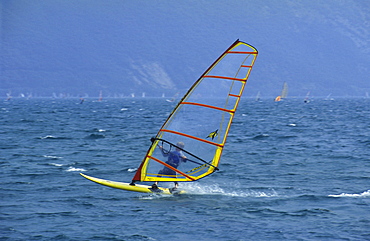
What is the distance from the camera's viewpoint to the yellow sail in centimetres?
1648

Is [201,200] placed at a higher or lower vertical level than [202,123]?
lower

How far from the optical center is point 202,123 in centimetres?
1700

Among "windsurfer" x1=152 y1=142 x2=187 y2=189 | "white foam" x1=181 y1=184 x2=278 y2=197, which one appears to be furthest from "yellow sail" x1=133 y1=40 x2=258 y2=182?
"white foam" x1=181 y1=184 x2=278 y2=197

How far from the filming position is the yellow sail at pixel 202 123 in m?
16.5

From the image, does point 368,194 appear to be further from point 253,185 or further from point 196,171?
point 196,171

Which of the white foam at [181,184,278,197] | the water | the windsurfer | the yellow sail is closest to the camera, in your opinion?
the water

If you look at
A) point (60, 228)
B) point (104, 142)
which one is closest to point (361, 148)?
point (104, 142)

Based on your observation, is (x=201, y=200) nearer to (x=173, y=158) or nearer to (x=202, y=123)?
(x=173, y=158)

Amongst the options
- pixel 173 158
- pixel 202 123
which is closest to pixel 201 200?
pixel 173 158

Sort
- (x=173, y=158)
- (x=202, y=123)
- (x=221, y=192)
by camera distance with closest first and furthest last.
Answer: (x=202, y=123) → (x=173, y=158) → (x=221, y=192)

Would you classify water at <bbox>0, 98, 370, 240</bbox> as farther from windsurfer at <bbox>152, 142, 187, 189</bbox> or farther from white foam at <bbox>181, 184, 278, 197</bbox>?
windsurfer at <bbox>152, 142, 187, 189</bbox>

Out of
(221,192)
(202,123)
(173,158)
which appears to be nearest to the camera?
(202,123)

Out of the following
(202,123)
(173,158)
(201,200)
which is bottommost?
(201,200)

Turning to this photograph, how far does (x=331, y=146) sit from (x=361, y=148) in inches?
76.6
